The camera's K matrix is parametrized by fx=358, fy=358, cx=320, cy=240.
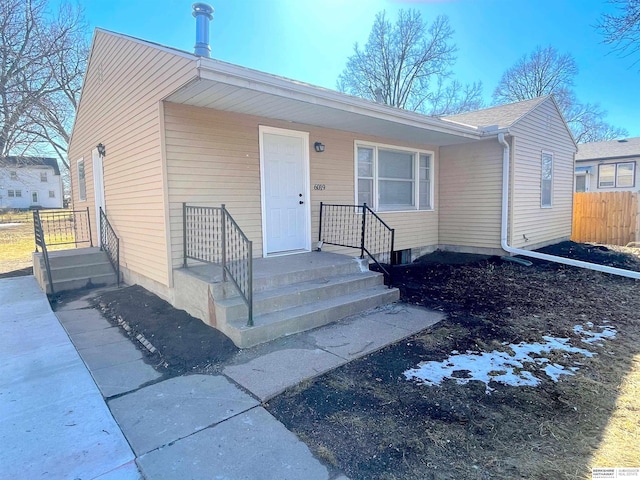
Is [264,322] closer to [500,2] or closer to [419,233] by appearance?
[419,233]

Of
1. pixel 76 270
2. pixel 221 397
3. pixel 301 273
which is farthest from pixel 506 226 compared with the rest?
pixel 76 270

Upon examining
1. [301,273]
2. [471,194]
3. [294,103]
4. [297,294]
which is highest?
[294,103]

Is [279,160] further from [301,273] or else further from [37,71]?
[37,71]

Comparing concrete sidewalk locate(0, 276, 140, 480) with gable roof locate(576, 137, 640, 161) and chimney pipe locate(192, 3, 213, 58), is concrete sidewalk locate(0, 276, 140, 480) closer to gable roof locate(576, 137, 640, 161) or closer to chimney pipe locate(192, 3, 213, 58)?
chimney pipe locate(192, 3, 213, 58)

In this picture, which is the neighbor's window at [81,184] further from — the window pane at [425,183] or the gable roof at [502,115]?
the gable roof at [502,115]

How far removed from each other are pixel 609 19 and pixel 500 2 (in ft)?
15.6

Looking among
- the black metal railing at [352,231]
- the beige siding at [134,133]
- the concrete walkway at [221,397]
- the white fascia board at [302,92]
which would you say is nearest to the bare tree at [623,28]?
the white fascia board at [302,92]

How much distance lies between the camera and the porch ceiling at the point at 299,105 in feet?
12.8

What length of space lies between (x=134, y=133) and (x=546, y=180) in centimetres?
941

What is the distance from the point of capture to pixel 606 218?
36.7 feet

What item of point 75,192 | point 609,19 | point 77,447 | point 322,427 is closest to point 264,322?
point 322,427

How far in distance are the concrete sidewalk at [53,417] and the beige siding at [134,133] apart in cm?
159

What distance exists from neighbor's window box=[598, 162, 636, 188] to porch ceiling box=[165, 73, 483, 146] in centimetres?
1586

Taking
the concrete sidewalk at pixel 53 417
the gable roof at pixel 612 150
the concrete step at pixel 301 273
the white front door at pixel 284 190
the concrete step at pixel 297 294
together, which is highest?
the gable roof at pixel 612 150
